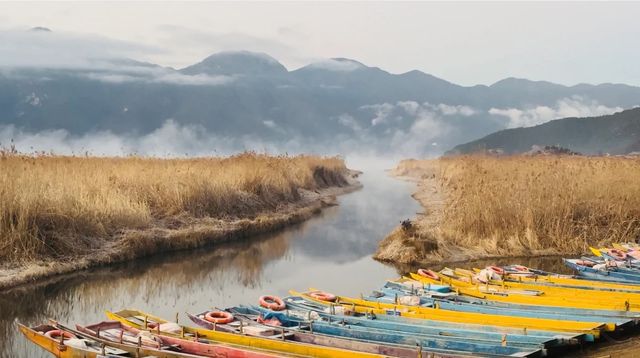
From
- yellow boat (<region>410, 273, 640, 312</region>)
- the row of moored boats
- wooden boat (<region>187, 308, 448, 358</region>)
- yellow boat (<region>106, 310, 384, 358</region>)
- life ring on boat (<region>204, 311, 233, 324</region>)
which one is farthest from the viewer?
yellow boat (<region>410, 273, 640, 312</region>)

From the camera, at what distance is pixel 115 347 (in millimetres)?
9719

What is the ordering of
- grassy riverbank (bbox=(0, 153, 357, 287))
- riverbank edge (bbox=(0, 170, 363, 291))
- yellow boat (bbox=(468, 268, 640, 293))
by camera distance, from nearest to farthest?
1. yellow boat (bbox=(468, 268, 640, 293))
2. riverbank edge (bbox=(0, 170, 363, 291))
3. grassy riverbank (bbox=(0, 153, 357, 287))

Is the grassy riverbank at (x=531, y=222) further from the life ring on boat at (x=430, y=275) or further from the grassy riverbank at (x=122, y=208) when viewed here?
the grassy riverbank at (x=122, y=208)

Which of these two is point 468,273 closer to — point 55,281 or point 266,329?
point 266,329

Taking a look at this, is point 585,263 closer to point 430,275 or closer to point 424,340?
point 430,275

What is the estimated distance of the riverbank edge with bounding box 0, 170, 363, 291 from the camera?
1603 cm

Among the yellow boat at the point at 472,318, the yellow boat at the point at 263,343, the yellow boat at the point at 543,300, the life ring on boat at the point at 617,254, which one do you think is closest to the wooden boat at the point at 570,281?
the yellow boat at the point at 543,300

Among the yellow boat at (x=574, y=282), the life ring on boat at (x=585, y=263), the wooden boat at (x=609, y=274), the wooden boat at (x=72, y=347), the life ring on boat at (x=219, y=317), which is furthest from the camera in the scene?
the life ring on boat at (x=585, y=263)

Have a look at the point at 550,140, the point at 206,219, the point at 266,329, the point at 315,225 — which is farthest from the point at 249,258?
the point at 550,140

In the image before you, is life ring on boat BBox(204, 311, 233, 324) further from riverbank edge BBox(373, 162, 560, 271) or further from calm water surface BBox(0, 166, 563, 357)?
riverbank edge BBox(373, 162, 560, 271)

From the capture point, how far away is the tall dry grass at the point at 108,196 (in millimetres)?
16953

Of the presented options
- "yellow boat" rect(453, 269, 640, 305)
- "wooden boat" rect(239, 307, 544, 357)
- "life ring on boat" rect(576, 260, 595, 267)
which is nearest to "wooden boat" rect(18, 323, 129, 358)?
"wooden boat" rect(239, 307, 544, 357)

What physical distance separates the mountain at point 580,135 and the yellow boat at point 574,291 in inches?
3304

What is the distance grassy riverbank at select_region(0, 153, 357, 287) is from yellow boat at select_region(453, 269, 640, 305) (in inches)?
432
